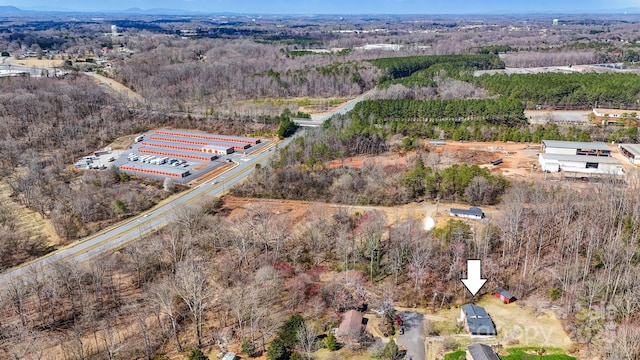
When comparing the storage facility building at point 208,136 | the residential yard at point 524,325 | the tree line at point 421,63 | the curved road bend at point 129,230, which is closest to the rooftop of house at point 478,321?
the residential yard at point 524,325

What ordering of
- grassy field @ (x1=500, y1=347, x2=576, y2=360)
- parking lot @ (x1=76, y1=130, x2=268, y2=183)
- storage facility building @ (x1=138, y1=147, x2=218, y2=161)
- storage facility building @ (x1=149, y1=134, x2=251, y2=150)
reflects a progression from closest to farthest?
grassy field @ (x1=500, y1=347, x2=576, y2=360) < parking lot @ (x1=76, y1=130, x2=268, y2=183) < storage facility building @ (x1=138, y1=147, x2=218, y2=161) < storage facility building @ (x1=149, y1=134, x2=251, y2=150)

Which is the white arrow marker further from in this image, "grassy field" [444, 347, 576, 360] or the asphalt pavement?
"grassy field" [444, 347, 576, 360]

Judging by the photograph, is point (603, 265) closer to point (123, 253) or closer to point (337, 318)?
point (337, 318)

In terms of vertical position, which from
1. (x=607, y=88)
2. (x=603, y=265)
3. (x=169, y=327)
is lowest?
(x=169, y=327)

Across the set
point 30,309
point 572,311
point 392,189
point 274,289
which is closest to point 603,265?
point 572,311

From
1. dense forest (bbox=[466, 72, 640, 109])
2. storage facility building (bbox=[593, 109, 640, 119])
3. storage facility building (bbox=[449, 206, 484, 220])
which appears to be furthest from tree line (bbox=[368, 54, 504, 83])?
storage facility building (bbox=[449, 206, 484, 220])
